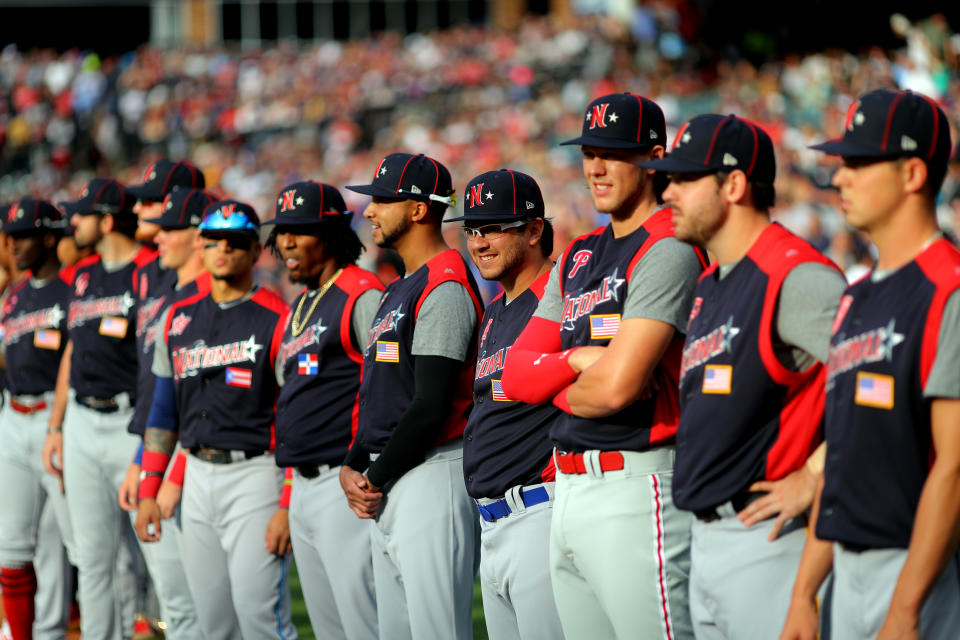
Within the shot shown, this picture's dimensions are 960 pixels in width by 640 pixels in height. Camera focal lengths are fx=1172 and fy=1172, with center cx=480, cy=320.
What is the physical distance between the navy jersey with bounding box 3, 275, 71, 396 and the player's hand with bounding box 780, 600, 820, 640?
5190mm

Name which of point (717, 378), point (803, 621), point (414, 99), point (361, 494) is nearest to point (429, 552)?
point (361, 494)

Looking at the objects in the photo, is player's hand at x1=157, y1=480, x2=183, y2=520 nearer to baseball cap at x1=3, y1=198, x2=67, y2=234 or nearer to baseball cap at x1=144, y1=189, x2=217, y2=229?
baseball cap at x1=144, y1=189, x2=217, y2=229

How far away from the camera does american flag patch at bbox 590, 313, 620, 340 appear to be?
3.54 meters

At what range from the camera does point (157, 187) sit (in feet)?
21.6

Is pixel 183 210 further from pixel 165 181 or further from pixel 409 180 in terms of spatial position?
pixel 409 180

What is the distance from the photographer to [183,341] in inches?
213

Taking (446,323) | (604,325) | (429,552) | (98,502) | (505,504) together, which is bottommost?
(98,502)

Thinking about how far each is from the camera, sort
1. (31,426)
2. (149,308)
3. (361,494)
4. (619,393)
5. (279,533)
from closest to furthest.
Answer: (619,393)
(361,494)
(279,533)
(149,308)
(31,426)

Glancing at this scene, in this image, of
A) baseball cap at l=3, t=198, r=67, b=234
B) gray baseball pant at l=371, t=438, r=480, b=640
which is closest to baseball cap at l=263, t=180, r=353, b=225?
gray baseball pant at l=371, t=438, r=480, b=640

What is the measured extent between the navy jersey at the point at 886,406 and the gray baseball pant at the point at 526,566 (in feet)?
4.15

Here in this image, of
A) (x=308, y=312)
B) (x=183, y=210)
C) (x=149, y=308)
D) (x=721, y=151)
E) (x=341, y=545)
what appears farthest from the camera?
(x=149, y=308)

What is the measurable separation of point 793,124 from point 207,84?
1647cm

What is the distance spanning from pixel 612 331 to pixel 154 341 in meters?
3.05

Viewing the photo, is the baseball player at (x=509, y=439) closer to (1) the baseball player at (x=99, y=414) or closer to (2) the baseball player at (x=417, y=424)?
(2) the baseball player at (x=417, y=424)
